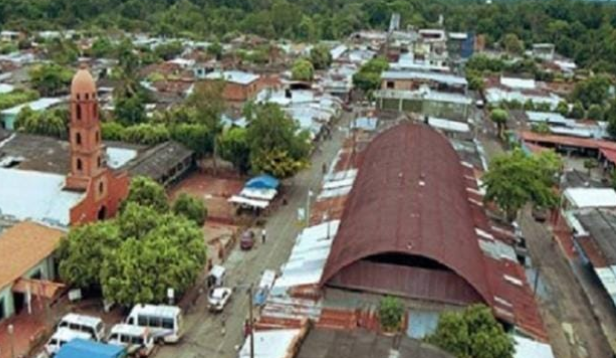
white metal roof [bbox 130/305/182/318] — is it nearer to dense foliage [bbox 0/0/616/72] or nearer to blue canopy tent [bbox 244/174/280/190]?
blue canopy tent [bbox 244/174/280/190]

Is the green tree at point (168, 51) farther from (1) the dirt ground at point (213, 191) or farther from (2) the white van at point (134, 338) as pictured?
(2) the white van at point (134, 338)

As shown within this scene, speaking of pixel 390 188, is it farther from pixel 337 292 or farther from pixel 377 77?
pixel 377 77

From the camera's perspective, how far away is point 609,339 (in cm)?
2875

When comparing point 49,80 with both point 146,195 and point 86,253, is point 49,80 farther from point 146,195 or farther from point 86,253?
point 86,253

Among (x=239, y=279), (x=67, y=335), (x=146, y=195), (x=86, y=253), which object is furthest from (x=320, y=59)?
(x=67, y=335)

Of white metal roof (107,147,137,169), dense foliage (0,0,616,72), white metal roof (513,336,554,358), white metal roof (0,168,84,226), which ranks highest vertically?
dense foliage (0,0,616,72)

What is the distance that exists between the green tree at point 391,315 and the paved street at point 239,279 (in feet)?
18.0

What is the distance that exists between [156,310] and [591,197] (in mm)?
24870

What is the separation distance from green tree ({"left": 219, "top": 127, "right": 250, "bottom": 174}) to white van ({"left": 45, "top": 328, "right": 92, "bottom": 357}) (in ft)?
67.2

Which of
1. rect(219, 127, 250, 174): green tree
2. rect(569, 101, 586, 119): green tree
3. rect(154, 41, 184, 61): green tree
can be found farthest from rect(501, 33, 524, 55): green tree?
rect(219, 127, 250, 174): green tree

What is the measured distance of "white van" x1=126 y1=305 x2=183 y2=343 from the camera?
27.0 m

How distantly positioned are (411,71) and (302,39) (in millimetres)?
43327

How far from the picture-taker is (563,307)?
103ft

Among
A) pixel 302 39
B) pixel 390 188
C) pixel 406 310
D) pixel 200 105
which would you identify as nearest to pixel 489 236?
pixel 390 188
